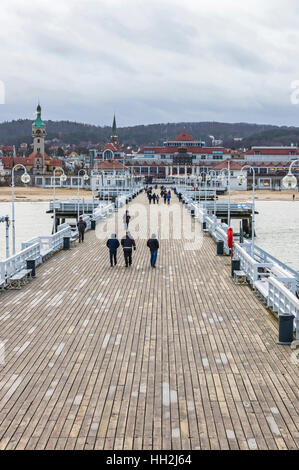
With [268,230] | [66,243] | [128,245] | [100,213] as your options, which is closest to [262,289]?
[128,245]

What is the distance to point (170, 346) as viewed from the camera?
31.0 ft

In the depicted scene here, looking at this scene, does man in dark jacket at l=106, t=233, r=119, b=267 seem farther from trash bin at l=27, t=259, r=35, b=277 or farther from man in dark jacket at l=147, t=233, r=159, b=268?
trash bin at l=27, t=259, r=35, b=277

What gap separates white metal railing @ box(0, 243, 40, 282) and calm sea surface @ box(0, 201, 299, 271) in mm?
15295

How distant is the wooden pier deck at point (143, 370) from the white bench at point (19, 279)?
39cm

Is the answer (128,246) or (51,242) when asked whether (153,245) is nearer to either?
(128,246)

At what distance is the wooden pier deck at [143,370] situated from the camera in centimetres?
632

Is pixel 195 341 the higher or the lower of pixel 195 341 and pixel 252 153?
the lower

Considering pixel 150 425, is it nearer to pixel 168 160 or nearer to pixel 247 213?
pixel 247 213

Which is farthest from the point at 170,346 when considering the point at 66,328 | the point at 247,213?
the point at 247,213

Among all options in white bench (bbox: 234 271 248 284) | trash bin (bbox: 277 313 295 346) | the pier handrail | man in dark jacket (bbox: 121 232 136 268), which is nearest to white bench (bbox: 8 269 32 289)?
the pier handrail

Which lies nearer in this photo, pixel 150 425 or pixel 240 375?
pixel 150 425

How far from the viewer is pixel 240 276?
15094 millimetres

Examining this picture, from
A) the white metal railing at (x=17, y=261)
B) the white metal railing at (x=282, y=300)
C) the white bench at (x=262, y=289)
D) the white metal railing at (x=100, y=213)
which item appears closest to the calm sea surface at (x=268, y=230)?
the white metal railing at (x=100, y=213)
